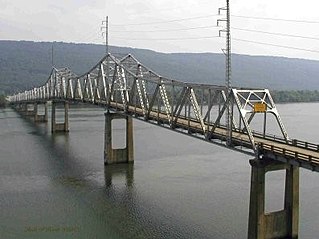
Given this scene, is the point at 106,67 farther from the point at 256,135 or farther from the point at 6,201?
the point at 256,135

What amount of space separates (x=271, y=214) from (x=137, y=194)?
47.1ft

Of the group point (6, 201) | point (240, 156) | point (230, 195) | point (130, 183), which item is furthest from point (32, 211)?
point (240, 156)

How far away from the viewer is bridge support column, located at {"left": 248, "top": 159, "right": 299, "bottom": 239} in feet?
87.7

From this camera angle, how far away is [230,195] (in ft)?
122

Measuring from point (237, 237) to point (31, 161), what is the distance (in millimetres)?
34629

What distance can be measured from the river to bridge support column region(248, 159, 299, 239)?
5.03 feet

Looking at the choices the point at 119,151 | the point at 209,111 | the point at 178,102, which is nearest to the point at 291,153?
the point at 209,111

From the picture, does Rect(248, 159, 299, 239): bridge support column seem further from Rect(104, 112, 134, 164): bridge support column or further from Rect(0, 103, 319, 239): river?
Rect(104, 112, 134, 164): bridge support column

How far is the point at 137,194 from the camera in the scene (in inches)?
1539

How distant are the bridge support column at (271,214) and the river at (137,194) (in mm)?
1533

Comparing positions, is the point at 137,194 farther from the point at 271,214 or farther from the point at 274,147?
the point at 274,147

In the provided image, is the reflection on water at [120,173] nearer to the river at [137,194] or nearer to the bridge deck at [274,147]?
the river at [137,194]

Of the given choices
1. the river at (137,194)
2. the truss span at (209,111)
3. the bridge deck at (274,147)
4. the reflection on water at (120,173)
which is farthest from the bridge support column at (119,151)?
the bridge deck at (274,147)

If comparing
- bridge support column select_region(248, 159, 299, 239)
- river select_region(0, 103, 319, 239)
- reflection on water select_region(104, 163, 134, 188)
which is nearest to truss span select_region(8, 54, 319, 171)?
bridge support column select_region(248, 159, 299, 239)
